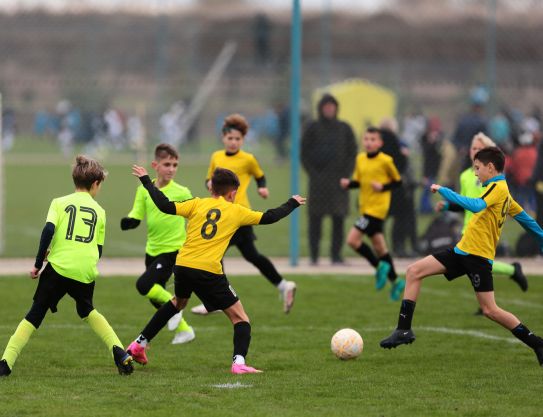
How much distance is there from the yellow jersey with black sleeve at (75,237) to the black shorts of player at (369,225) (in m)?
4.98

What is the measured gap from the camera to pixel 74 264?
766 centimetres

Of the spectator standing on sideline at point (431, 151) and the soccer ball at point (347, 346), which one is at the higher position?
the spectator standing on sideline at point (431, 151)

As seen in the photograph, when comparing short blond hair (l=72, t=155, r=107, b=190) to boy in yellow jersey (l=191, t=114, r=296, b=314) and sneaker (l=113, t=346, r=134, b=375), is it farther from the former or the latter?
boy in yellow jersey (l=191, t=114, r=296, b=314)

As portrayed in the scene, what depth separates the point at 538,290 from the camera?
1257 cm

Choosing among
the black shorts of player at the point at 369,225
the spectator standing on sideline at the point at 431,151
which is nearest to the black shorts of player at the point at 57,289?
the black shorts of player at the point at 369,225

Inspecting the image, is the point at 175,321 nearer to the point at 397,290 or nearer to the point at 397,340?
the point at 397,340

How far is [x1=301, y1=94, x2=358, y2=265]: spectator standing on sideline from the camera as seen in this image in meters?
14.9

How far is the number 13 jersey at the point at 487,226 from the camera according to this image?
8.31 m

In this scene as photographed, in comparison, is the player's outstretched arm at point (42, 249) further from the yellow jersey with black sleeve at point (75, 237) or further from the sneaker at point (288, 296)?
the sneaker at point (288, 296)

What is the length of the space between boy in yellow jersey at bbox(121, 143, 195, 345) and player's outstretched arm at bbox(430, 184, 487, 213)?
2.35 metres

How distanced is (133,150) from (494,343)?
66.7 ft

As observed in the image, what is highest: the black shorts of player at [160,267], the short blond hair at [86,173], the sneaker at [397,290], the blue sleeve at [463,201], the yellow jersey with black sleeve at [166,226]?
the short blond hair at [86,173]

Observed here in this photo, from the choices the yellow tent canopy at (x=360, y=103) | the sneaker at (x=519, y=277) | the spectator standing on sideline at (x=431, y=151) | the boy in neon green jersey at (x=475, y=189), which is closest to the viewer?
the boy in neon green jersey at (x=475, y=189)

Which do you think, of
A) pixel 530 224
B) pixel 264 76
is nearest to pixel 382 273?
pixel 530 224
